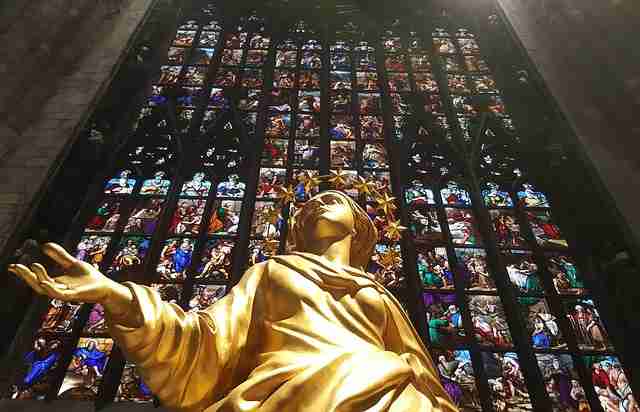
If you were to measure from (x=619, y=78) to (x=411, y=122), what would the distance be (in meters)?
2.65

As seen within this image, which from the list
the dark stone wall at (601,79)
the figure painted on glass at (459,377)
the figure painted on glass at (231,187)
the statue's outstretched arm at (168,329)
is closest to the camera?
the statue's outstretched arm at (168,329)

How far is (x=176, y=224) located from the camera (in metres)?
6.45

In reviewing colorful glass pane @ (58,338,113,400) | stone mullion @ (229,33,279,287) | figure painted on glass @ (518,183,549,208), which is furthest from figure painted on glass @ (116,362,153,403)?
figure painted on glass @ (518,183,549,208)

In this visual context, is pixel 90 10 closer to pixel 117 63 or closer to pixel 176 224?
pixel 117 63

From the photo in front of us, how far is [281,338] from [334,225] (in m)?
0.86

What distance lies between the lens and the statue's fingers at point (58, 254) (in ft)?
6.56

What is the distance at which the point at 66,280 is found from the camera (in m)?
2.06

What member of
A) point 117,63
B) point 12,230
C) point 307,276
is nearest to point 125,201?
point 12,230

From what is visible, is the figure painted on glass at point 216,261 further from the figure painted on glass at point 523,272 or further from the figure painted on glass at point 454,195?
the figure painted on glass at point 523,272

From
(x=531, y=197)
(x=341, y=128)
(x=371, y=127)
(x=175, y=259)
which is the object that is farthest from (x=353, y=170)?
(x=175, y=259)

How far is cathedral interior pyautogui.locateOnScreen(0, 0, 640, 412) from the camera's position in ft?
17.2

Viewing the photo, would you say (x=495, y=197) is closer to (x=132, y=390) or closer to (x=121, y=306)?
(x=132, y=390)

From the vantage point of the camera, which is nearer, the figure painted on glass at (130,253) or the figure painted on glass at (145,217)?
the figure painted on glass at (130,253)

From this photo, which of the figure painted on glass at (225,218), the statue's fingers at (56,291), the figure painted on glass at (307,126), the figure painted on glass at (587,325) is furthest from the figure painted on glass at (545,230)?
the statue's fingers at (56,291)
